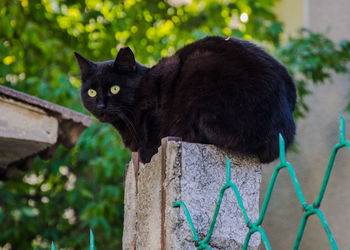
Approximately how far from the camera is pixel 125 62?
223 centimetres

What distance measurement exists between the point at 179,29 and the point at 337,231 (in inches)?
117

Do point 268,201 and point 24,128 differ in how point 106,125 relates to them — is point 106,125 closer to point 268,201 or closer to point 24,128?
point 24,128

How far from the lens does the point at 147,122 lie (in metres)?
2.02

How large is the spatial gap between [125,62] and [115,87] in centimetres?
13

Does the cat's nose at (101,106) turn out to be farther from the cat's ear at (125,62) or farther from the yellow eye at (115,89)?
the cat's ear at (125,62)

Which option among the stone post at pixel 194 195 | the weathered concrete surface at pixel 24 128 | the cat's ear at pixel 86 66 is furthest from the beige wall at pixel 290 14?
the stone post at pixel 194 195

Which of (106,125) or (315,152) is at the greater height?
(106,125)

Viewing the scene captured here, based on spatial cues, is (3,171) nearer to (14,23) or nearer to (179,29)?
(14,23)

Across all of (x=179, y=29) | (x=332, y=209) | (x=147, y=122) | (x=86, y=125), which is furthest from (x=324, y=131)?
(x=147, y=122)

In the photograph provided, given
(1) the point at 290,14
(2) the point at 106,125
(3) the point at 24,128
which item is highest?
(1) the point at 290,14

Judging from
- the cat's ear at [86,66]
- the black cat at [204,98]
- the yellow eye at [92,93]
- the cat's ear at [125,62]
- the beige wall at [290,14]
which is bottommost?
the black cat at [204,98]

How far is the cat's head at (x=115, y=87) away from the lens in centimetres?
216

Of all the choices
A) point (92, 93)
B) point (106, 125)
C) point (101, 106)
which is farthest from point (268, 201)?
point (106, 125)

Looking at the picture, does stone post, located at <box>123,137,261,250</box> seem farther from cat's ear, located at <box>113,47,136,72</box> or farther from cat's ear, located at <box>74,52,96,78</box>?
cat's ear, located at <box>74,52,96,78</box>
